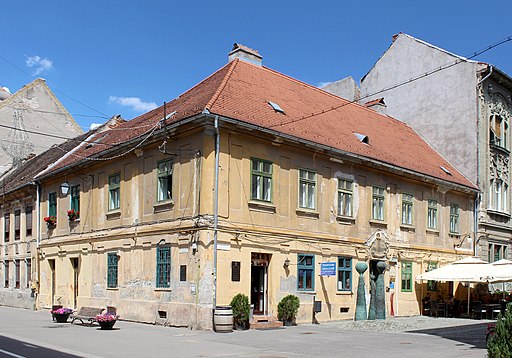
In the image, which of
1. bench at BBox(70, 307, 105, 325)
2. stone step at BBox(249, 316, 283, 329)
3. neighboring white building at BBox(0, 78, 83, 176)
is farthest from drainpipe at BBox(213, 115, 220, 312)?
neighboring white building at BBox(0, 78, 83, 176)

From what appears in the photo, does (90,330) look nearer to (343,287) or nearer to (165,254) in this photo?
(165,254)

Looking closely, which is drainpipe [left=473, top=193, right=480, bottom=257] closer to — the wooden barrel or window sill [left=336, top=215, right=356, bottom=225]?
window sill [left=336, top=215, right=356, bottom=225]

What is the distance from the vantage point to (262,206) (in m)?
21.1

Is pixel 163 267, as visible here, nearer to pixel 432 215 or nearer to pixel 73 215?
pixel 73 215

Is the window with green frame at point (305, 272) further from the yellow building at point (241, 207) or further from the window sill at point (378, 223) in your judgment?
the window sill at point (378, 223)

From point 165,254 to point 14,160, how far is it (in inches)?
943

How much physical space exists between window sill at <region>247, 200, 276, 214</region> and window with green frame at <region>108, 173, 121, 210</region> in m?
6.31

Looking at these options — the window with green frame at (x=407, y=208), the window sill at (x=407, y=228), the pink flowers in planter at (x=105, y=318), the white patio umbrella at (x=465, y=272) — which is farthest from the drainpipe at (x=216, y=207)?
the window with green frame at (x=407, y=208)

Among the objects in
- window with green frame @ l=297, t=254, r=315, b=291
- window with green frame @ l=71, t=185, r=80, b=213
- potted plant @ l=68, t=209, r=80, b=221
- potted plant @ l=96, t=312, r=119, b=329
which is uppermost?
window with green frame @ l=71, t=185, r=80, b=213

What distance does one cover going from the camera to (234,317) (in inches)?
758

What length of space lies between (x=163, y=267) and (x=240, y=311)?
139 inches

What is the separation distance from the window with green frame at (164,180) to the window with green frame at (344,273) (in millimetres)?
7420

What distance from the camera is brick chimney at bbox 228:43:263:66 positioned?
83.4ft

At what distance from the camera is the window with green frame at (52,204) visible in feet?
97.2
